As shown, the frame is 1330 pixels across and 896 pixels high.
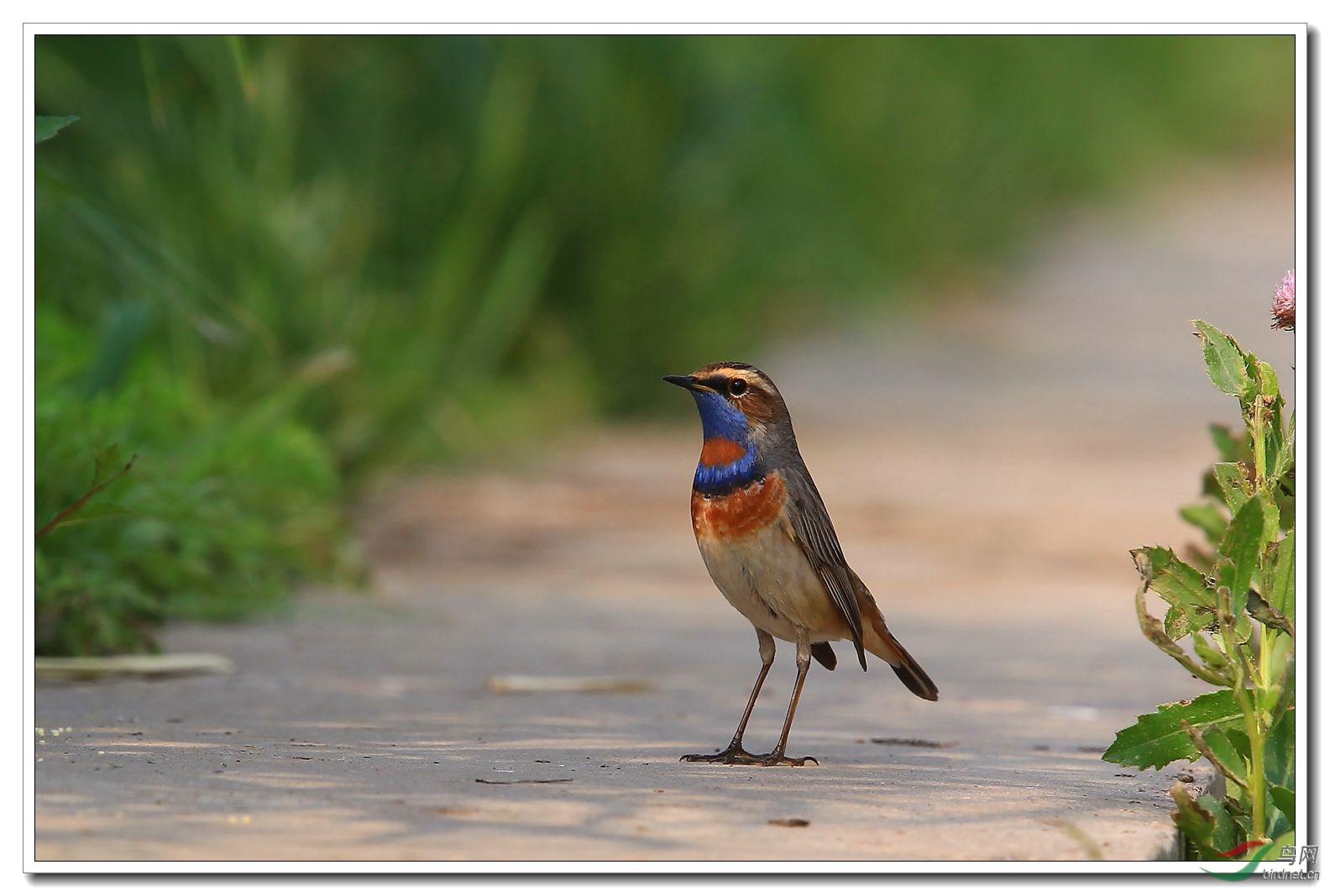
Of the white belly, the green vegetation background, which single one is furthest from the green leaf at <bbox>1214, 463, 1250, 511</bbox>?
the green vegetation background

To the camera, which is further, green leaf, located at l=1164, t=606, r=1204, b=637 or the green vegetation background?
the green vegetation background

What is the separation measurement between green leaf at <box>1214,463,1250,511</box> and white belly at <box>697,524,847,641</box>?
0.81 meters

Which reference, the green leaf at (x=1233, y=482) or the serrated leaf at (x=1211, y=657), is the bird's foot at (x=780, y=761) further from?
the green leaf at (x=1233, y=482)

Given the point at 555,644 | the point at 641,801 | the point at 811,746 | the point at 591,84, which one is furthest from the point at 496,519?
the point at 641,801

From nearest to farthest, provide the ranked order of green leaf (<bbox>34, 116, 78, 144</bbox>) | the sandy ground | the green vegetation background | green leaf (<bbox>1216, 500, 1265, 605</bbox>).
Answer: the sandy ground < green leaf (<bbox>1216, 500, 1265, 605</bbox>) < green leaf (<bbox>34, 116, 78, 144</bbox>) < the green vegetation background

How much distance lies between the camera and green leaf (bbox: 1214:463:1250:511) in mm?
3207

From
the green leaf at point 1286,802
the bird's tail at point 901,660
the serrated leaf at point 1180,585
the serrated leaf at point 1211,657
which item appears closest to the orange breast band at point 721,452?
the bird's tail at point 901,660

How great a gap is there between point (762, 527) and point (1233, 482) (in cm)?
89

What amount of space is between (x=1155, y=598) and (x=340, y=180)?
437cm

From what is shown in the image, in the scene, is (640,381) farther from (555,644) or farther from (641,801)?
(641,801)

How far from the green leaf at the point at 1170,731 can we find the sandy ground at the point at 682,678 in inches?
3.8

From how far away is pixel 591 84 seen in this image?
35.3 ft

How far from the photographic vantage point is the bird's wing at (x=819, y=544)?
3609 mm

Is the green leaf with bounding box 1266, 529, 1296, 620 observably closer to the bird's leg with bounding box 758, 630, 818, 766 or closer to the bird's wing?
the bird's wing
